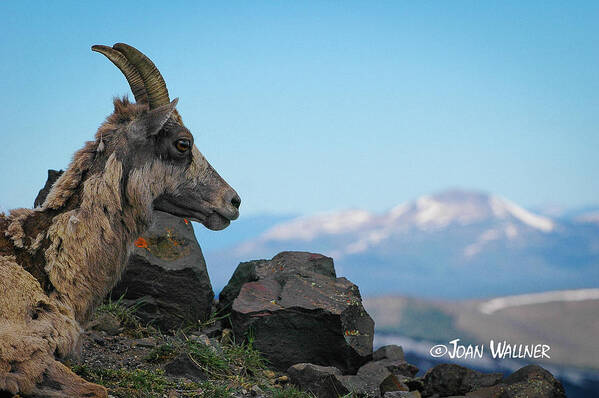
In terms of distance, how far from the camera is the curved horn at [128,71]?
20.9 feet

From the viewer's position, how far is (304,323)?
8.91 meters

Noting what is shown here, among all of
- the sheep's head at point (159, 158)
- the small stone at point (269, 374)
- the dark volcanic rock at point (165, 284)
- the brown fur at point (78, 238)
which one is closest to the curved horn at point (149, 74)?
the sheep's head at point (159, 158)

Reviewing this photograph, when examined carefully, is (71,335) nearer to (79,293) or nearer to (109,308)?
(79,293)

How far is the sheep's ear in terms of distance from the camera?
6073mm

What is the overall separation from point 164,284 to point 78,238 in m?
3.72

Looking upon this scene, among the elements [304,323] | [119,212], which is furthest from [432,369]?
[119,212]

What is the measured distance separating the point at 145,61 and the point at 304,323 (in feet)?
14.5

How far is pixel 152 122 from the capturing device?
20.0 feet

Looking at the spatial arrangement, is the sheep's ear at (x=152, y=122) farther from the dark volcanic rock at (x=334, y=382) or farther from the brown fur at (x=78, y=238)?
the dark volcanic rock at (x=334, y=382)

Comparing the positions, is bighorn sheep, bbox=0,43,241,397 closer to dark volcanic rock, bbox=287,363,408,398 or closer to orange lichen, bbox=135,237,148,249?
dark volcanic rock, bbox=287,363,408,398

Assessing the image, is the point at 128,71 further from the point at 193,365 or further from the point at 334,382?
the point at 334,382

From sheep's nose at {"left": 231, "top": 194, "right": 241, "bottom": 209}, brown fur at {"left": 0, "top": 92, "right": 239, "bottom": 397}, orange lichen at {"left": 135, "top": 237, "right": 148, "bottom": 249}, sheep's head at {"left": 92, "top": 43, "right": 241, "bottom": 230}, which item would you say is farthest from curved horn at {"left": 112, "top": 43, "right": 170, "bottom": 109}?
orange lichen at {"left": 135, "top": 237, "right": 148, "bottom": 249}

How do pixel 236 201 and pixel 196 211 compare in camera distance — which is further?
pixel 236 201

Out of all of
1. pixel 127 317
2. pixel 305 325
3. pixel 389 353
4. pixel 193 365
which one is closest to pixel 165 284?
pixel 127 317
